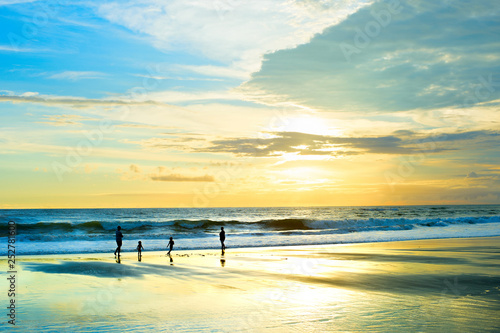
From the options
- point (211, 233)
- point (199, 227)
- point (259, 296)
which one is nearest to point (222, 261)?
point (259, 296)

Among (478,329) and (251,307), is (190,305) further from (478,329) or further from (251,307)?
(478,329)

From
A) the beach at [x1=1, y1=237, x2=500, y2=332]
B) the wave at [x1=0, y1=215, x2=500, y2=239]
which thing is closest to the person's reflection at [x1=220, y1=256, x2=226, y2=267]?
the beach at [x1=1, y1=237, x2=500, y2=332]

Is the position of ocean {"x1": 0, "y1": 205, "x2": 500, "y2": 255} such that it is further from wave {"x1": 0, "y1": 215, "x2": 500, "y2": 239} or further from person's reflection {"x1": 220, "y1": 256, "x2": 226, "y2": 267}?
person's reflection {"x1": 220, "y1": 256, "x2": 226, "y2": 267}

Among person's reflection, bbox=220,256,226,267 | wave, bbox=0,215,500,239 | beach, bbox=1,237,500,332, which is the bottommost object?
wave, bbox=0,215,500,239

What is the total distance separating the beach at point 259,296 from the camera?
1027cm

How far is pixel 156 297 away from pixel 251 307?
12.0 feet

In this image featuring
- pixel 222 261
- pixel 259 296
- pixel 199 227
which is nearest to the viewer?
pixel 259 296

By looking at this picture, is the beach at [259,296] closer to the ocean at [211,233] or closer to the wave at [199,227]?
the ocean at [211,233]

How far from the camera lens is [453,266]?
20.8 meters

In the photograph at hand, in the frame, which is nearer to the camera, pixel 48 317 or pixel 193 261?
pixel 48 317

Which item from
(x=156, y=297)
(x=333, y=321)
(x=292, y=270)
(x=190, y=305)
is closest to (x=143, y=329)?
(x=190, y=305)

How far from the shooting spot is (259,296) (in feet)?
44.8

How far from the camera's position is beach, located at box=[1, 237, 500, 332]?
33.7 ft

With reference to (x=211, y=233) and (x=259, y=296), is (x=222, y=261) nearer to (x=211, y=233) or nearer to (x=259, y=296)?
(x=259, y=296)
